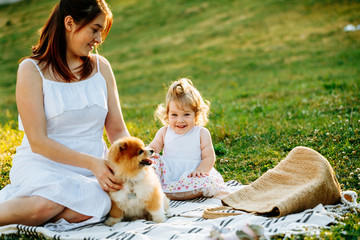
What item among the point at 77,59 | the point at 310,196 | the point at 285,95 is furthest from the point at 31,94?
the point at 285,95

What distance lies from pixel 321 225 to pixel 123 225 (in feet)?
6.53

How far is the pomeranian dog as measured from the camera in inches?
150

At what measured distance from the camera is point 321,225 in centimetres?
348

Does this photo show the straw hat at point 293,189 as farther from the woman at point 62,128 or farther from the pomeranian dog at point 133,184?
the woman at point 62,128

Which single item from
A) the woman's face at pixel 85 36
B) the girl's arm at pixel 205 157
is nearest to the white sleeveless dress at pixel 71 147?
the woman's face at pixel 85 36

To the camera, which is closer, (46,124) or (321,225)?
(321,225)

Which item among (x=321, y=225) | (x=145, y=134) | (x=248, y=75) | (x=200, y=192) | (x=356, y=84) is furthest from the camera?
(x=248, y=75)

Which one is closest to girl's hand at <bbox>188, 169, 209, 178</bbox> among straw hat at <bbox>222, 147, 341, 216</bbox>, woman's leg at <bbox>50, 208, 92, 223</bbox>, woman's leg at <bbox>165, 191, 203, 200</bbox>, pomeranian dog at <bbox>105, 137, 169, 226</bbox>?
woman's leg at <bbox>165, 191, 203, 200</bbox>

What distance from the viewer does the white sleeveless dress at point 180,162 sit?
4848mm

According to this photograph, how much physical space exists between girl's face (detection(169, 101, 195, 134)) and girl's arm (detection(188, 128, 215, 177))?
0.22 metres

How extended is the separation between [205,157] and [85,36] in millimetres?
2261

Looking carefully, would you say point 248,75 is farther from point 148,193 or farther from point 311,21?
point 148,193

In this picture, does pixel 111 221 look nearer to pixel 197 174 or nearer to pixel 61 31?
pixel 197 174

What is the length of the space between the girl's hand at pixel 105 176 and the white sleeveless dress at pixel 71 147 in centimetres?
13
